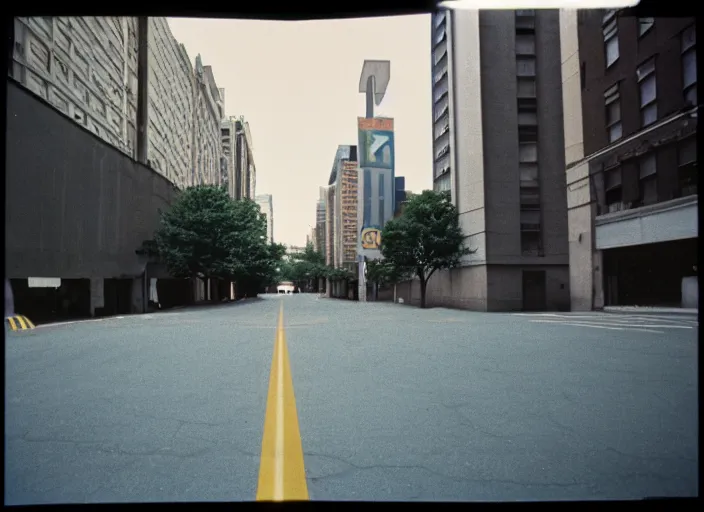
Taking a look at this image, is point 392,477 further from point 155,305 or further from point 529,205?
point 155,305

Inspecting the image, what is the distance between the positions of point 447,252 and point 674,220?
14.9 meters

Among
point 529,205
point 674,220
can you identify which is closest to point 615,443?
point 674,220

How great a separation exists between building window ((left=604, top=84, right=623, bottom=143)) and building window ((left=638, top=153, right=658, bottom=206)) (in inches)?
85.5

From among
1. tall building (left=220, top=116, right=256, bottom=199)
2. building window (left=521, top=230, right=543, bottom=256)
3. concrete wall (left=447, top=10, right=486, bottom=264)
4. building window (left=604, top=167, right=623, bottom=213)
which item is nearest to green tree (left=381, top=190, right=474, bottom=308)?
concrete wall (left=447, top=10, right=486, bottom=264)

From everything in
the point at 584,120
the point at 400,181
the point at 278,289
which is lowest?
the point at 278,289

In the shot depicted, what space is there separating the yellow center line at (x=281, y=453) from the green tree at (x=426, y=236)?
27253 millimetres

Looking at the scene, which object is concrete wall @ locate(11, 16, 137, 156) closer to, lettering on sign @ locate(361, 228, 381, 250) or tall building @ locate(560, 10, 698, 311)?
tall building @ locate(560, 10, 698, 311)

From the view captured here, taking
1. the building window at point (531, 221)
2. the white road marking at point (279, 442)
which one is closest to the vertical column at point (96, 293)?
the white road marking at point (279, 442)

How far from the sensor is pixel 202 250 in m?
34.9

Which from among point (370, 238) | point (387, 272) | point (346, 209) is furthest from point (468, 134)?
point (346, 209)

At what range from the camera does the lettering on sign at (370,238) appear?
6700cm

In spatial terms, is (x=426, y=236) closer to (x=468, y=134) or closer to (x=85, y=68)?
(x=468, y=134)

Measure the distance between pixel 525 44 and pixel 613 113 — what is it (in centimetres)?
1066

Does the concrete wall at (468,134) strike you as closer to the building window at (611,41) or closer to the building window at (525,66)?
the building window at (525,66)
